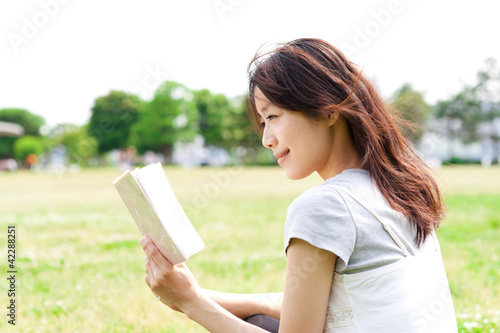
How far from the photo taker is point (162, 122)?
65.2 m

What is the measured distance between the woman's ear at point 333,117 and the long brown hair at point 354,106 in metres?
0.02

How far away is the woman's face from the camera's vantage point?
162cm

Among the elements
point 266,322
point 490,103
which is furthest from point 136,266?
point 490,103

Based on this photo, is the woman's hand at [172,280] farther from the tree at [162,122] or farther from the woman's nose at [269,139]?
the tree at [162,122]

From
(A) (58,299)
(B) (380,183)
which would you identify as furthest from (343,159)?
(A) (58,299)

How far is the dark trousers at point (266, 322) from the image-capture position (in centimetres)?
193

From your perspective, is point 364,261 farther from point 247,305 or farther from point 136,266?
point 136,266

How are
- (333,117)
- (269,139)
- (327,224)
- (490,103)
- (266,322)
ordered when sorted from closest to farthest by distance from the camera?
1. (327,224)
2. (333,117)
3. (269,139)
4. (266,322)
5. (490,103)

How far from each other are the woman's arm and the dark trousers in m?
0.06

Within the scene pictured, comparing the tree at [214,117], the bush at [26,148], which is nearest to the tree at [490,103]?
the tree at [214,117]

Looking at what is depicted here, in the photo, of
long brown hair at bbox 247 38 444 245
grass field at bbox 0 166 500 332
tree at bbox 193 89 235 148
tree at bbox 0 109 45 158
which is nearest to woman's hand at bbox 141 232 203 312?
long brown hair at bbox 247 38 444 245

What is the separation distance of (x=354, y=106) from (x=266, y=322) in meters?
0.92

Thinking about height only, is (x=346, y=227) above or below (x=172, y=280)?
above

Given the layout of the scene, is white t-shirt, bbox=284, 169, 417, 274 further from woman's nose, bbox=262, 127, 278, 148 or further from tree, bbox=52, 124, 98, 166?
tree, bbox=52, 124, 98, 166
